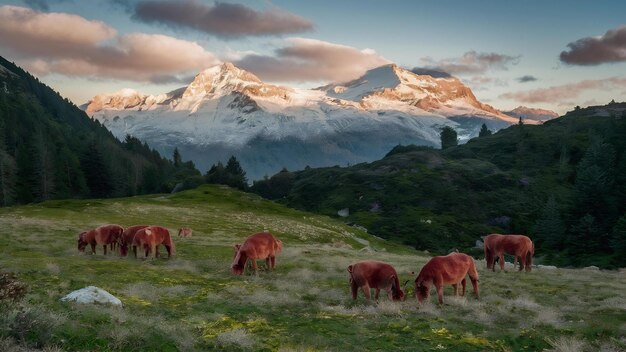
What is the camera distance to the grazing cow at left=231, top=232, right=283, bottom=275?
26453 millimetres

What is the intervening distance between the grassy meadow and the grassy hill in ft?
203

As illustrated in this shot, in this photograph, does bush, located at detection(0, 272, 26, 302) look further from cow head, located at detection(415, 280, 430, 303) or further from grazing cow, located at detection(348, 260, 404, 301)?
cow head, located at detection(415, 280, 430, 303)

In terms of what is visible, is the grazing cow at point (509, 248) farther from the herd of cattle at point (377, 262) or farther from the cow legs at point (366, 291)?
the cow legs at point (366, 291)

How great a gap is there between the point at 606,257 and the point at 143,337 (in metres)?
82.7

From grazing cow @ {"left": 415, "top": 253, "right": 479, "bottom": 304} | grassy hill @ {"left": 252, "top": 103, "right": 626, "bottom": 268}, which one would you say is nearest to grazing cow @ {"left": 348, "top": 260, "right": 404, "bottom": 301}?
grazing cow @ {"left": 415, "top": 253, "right": 479, "bottom": 304}

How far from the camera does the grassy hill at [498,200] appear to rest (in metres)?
87.7

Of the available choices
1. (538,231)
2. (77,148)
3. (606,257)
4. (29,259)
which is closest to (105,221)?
(29,259)

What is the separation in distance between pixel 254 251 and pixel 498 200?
13493cm

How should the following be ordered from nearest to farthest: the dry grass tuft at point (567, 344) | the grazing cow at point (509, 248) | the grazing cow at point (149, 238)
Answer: the dry grass tuft at point (567, 344) → the grazing cow at point (509, 248) → the grazing cow at point (149, 238)

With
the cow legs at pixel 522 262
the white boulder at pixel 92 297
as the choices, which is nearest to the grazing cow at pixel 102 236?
the white boulder at pixel 92 297

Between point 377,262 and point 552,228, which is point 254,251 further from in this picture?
point 552,228

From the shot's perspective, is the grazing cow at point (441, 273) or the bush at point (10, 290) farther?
the grazing cow at point (441, 273)

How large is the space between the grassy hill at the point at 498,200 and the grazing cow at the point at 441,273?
64.0 metres

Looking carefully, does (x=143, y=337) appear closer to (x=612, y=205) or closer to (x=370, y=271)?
(x=370, y=271)
